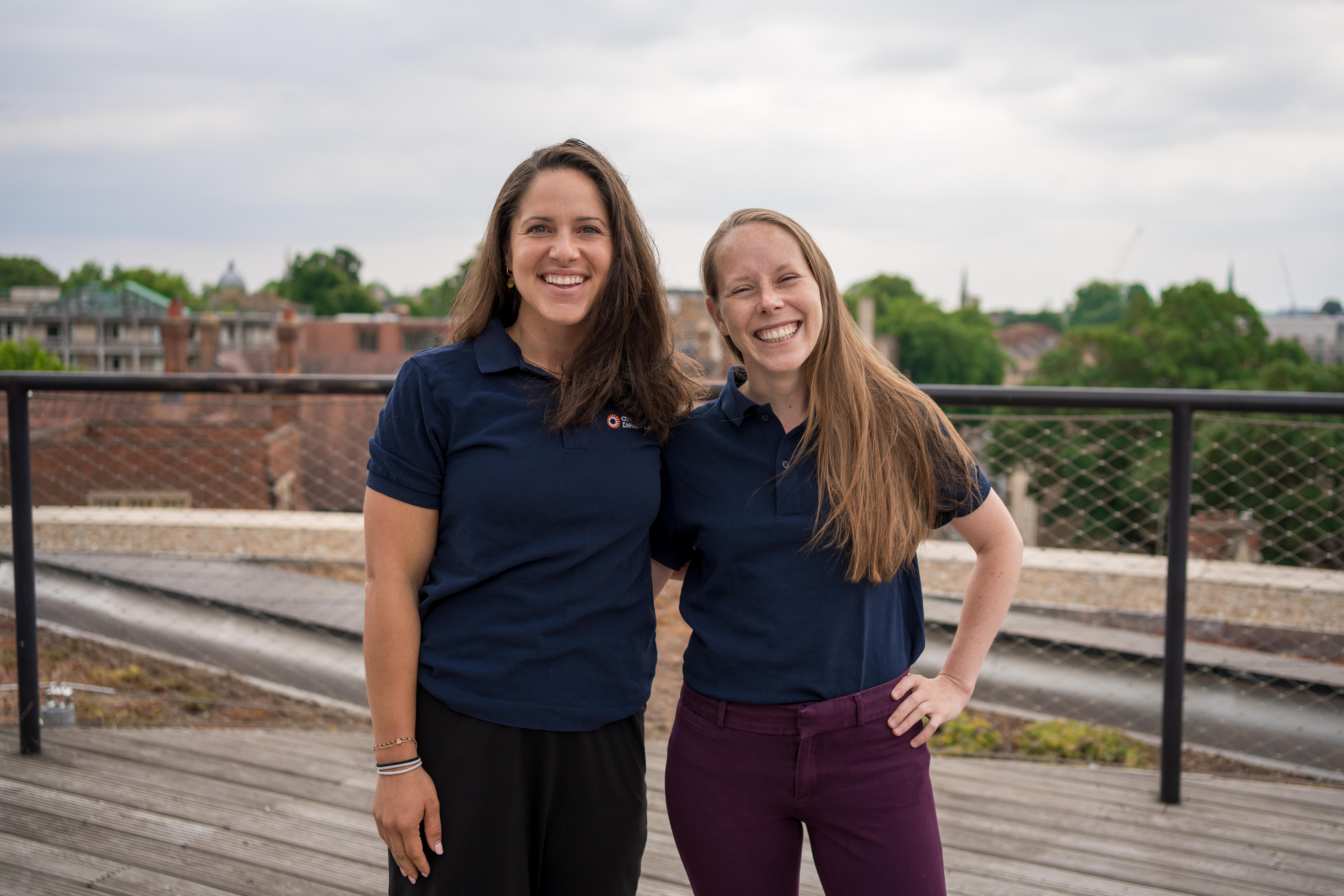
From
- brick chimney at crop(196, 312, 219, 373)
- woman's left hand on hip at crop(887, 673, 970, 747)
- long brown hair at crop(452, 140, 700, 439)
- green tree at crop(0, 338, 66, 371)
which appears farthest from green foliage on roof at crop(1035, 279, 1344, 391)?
green tree at crop(0, 338, 66, 371)

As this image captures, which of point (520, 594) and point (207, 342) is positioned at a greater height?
point (207, 342)

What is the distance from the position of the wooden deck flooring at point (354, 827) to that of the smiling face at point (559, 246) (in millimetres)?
1410

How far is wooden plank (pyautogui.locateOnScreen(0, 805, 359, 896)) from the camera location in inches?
Result: 78.7

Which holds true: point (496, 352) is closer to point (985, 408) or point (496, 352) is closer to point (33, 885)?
point (33, 885)

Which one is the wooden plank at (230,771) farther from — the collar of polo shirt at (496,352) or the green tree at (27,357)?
the green tree at (27,357)

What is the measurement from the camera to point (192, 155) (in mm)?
60781

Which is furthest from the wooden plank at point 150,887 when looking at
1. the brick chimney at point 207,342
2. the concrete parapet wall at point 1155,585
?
the brick chimney at point 207,342

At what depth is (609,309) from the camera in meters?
1.39

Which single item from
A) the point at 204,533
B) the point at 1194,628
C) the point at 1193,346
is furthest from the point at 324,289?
the point at 1194,628

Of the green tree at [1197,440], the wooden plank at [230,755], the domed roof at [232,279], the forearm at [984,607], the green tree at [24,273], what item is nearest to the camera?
the forearm at [984,607]

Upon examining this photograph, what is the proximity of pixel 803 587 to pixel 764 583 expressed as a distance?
0.19 feet

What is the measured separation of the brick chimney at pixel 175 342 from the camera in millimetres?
25312

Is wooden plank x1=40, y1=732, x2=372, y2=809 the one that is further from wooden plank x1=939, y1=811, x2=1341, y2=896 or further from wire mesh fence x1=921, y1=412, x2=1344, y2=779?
wire mesh fence x1=921, y1=412, x2=1344, y2=779

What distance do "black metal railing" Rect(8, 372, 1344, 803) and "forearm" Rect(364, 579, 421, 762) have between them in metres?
Result: 1.20
